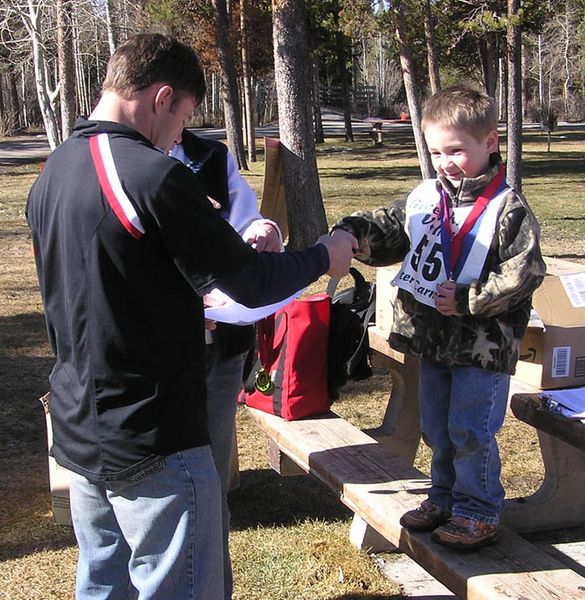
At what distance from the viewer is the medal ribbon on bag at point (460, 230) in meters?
2.56

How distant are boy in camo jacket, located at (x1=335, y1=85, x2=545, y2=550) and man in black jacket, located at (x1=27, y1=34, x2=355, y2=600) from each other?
0.62 metres

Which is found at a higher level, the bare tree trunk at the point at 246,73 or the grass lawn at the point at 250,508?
the bare tree trunk at the point at 246,73

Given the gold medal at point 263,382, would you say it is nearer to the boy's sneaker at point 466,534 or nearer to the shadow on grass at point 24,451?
the shadow on grass at point 24,451

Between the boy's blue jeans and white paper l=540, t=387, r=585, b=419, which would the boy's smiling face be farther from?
white paper l=540, t=387, r=585, b=419

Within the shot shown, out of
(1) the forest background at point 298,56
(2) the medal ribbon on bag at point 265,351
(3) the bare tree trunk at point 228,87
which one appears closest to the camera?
(2) the medal ribbon on bag at point 265,351

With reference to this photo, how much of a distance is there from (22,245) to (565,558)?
10210mm

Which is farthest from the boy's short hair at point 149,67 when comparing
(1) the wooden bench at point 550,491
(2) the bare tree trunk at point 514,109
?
(2) the bare tree trunk at point 514,109

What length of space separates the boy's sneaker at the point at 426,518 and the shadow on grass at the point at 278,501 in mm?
1310

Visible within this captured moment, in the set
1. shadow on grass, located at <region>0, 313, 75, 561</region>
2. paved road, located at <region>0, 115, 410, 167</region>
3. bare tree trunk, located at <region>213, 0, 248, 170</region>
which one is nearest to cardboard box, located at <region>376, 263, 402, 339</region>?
shadow on grass, located at <region>0, 313, 75, 561</region>

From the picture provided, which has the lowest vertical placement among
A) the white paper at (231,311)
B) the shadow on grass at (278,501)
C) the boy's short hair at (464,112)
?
the shadow on grass at (278,501)

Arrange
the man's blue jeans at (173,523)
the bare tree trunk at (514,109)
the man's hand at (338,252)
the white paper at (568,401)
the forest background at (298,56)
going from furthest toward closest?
1. the bare tree trunk at (514,109)
2. the forest background at (298,56)
3. the white paper at (568,401)
4. the man's hand at (338,252)
5. the man's blue jeans at (173,523)

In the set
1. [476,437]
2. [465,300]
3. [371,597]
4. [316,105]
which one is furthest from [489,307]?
[316,105]

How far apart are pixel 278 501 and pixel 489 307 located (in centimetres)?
210

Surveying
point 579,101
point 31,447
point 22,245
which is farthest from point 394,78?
point 31,447
